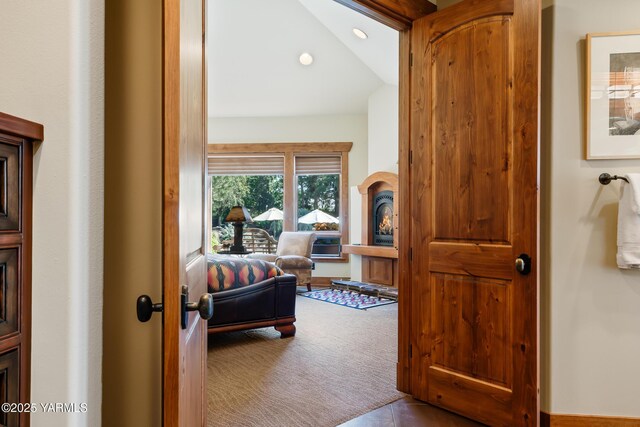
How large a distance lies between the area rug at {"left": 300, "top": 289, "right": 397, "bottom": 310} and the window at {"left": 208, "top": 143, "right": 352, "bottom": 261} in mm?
882

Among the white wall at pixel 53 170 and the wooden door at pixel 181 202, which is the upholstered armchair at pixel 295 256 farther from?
the white wall at pixel 53 170

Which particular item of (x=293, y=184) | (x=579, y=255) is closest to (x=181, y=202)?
(x=579, y=255)

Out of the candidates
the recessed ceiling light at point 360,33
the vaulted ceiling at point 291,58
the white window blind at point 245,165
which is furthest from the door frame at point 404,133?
the white window blind at point 245,165

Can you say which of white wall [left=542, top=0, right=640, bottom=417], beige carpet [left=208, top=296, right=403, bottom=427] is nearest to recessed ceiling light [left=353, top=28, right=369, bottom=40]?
white wall [left=542, top=0, right=640, bottom=417]

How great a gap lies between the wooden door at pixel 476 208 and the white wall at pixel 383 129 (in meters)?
3.79

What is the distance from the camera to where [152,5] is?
3.78 feet

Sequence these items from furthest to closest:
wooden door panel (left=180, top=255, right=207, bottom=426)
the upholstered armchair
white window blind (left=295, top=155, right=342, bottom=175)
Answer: white window blind (left=295, top=155, right=342, bottom=175) → the upholstered armchair → wooden door panel (left=180, top=255, right=207, bottom=426)

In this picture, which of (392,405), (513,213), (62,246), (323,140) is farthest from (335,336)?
(323,140)

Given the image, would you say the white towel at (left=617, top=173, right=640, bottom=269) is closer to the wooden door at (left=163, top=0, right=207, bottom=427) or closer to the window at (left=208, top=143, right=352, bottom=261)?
the wooden door at (left=163, top=0, right=207, bottom=427)

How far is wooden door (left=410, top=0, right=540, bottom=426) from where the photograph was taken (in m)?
2.01

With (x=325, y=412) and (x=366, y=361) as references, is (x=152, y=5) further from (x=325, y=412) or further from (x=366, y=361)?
(x=366, y=361)

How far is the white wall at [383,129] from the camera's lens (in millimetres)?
6327

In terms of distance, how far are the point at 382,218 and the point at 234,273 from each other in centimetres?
331

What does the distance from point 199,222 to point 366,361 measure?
2272 mm
